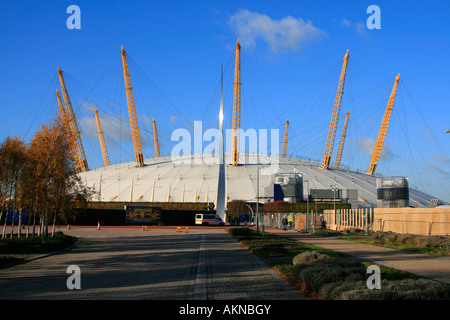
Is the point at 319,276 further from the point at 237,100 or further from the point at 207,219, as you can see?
the point at 237,100

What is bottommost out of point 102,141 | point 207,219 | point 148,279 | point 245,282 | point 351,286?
point 148,279

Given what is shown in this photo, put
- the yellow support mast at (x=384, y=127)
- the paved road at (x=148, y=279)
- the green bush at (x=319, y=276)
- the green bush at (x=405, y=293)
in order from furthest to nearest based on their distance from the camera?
1. the yellow support mast at (x=384, y=127)
2. the paved road at (x=148, y=279)
3. the green bush at (x=319, y=276)
4. the green bush at (x=405, y=293)

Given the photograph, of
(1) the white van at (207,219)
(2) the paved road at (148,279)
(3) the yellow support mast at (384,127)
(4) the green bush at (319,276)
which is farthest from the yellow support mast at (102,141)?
(4) the green bush at (319,276)

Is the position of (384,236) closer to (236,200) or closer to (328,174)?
(236,200)

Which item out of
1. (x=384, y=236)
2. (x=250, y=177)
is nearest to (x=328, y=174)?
(x=250, y=177)

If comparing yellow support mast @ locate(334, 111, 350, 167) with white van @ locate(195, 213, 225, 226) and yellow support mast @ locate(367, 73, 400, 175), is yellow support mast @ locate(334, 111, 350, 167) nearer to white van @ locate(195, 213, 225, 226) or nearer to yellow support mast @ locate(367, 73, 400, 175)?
yellow support mast @ locate(367, 73, 400, 175)

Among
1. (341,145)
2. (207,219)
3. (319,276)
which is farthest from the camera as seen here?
(341,145)

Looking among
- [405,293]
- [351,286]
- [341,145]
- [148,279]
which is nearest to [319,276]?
[351,286]

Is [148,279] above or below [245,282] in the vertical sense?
below

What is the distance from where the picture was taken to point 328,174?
95.1m

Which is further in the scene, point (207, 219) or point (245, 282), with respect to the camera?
point (207, 219)

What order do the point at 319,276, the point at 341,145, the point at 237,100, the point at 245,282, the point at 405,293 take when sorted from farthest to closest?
1. the point at 341,145
2. the point at 237,100
3. the point at 245,282
4. the point at 319,276
5. the point at 405,293

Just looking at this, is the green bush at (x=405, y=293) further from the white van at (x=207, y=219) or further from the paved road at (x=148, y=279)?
the white van at (x=207, y=219)
